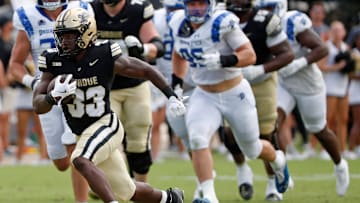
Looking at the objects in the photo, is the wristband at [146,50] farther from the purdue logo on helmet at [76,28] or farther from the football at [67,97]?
the football at [67,97]

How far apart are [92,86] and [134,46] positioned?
Result: 148 cm

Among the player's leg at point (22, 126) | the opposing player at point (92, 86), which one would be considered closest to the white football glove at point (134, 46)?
the opposing player at point (92, 86)

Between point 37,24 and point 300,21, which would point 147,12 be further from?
point 300,21

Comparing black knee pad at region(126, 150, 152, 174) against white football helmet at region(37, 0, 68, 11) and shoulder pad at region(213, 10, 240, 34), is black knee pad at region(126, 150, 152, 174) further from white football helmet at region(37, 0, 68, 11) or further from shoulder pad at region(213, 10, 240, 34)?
white football helmet at region(37, 0, 68, 11)

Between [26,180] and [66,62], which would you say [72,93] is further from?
[26,180]

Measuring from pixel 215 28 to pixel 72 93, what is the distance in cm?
196

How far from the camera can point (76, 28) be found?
7.16 metres

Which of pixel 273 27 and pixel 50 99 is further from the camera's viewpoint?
pixel 273 27

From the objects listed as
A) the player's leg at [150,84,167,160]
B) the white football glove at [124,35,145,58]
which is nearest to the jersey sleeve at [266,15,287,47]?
the white football glove at [124,35,145,58]

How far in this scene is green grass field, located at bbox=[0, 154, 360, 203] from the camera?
381 inches

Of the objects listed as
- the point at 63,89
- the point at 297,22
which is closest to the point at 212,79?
the point at 297,22

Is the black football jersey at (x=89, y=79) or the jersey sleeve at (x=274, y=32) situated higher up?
the black football jersey at (x=89, y=79)

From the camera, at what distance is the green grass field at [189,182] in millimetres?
9672

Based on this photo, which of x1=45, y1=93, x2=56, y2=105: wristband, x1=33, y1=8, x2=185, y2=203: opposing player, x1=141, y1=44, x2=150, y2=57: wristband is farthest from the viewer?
x1=141, y1=44, x2=150, y2=57: wristband
